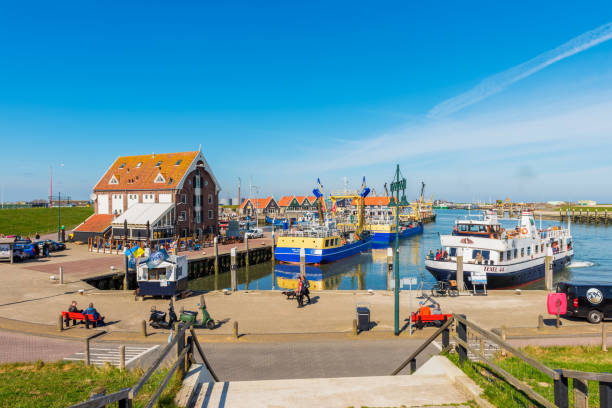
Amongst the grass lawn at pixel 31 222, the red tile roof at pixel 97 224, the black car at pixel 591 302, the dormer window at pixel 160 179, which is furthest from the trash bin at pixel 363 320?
the grass lawn at pixel 31 222

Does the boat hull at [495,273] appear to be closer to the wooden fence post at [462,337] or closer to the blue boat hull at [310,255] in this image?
the blue boat hull at [310,255]

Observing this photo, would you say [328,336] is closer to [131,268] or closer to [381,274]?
[131,268]

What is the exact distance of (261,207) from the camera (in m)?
130

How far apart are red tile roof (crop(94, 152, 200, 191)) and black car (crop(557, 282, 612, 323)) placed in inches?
1868

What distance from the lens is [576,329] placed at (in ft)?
56.1

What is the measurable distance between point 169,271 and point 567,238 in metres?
43.7

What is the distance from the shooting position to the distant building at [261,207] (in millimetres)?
124800

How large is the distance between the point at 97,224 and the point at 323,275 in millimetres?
32020

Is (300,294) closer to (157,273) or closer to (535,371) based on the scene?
(157,273)

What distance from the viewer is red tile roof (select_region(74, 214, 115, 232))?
2036 inches

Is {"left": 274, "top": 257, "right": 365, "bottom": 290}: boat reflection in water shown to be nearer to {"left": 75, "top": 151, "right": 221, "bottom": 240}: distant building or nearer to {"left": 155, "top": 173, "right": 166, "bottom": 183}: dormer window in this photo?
{"left": 75, "top": 151, "right": 221, "bottom": 240}: distant building

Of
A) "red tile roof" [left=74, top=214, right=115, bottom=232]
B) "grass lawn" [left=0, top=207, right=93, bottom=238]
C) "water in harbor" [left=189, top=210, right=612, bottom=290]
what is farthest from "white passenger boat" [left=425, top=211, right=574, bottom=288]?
"grass lawn" [left=0, top=207, right=93, bottom=238]

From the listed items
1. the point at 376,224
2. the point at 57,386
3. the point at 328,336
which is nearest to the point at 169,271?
the point at 328,336

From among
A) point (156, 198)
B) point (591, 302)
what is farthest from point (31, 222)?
point (591, 302)
